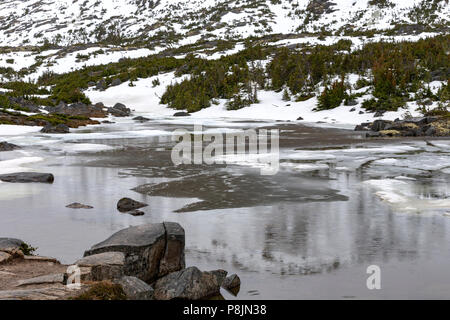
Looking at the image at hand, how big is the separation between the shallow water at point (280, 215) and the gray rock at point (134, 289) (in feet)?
3.80

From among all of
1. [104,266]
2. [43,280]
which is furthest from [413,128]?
[43,280]

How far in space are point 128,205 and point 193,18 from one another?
4971 inches

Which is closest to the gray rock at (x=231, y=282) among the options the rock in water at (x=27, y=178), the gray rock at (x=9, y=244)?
the gray rock at (x=9, y=244)

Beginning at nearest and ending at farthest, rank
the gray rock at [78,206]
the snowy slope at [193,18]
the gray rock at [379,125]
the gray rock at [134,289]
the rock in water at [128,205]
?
the gray rock at [134,289]
the rock in water at [128,205]
the gray rock at [78,206]
the gray rock at [379,125]
the snowy slope at [193,18]

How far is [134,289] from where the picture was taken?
5.33 meters

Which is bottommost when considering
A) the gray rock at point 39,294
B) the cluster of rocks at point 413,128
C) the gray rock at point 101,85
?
the gray rock at point 39,294

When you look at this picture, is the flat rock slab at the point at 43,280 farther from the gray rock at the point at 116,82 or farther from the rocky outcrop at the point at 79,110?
the gray rock at the point at 116,82

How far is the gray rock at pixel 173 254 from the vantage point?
22.2ft

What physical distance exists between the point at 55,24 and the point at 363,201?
157961 mm

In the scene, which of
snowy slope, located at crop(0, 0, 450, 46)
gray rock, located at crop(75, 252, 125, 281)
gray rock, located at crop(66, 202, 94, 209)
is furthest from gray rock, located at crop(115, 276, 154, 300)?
snowy slope, located at crop(0, 0, 450, 46)

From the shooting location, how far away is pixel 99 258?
6.07 metres

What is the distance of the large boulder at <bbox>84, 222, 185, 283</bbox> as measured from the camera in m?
6.41
